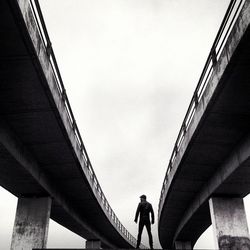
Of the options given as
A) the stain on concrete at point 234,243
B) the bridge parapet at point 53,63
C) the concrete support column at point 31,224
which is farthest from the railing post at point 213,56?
the concrete support column at point 31,224

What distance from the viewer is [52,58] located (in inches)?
393

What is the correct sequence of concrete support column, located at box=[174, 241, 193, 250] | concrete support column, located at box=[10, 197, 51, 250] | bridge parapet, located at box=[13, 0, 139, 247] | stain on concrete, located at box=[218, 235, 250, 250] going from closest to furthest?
bridge parapet, located at box=[13, 0, 139, 247], stain on concrete, located at box=[218, 235, 250, 250], concrete support column, located at box=[10, 197, 51, 250], concrete support column, located at box=[174, 241, 193, 250]

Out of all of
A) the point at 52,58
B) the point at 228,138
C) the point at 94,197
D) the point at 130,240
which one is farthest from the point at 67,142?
the point at 130,240

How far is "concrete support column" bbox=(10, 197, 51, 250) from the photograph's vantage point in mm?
15242

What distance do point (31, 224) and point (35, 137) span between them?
5.63m

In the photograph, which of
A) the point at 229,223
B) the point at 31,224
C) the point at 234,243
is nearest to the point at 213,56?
the point at 229,223

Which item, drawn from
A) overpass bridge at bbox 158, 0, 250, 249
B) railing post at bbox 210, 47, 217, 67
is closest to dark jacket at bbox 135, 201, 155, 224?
overpass bridge at bbox 158, 0, 250, 249

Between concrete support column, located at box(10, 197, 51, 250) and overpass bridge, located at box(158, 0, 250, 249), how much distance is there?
21.3ft

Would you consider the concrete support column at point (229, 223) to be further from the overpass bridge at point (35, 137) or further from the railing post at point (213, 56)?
the railing post at point (213, 56)

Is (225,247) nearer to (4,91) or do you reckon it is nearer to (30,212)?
(30,212)

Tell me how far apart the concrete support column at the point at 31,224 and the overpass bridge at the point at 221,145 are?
649 centimetres

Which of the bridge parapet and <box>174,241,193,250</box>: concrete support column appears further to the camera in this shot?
<box>174,241,193,250</box>: concrete support column

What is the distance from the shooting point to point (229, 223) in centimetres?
1523

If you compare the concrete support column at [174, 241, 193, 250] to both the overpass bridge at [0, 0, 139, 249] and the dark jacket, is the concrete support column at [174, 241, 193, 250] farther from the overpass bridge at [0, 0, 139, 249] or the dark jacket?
the dark jacket
